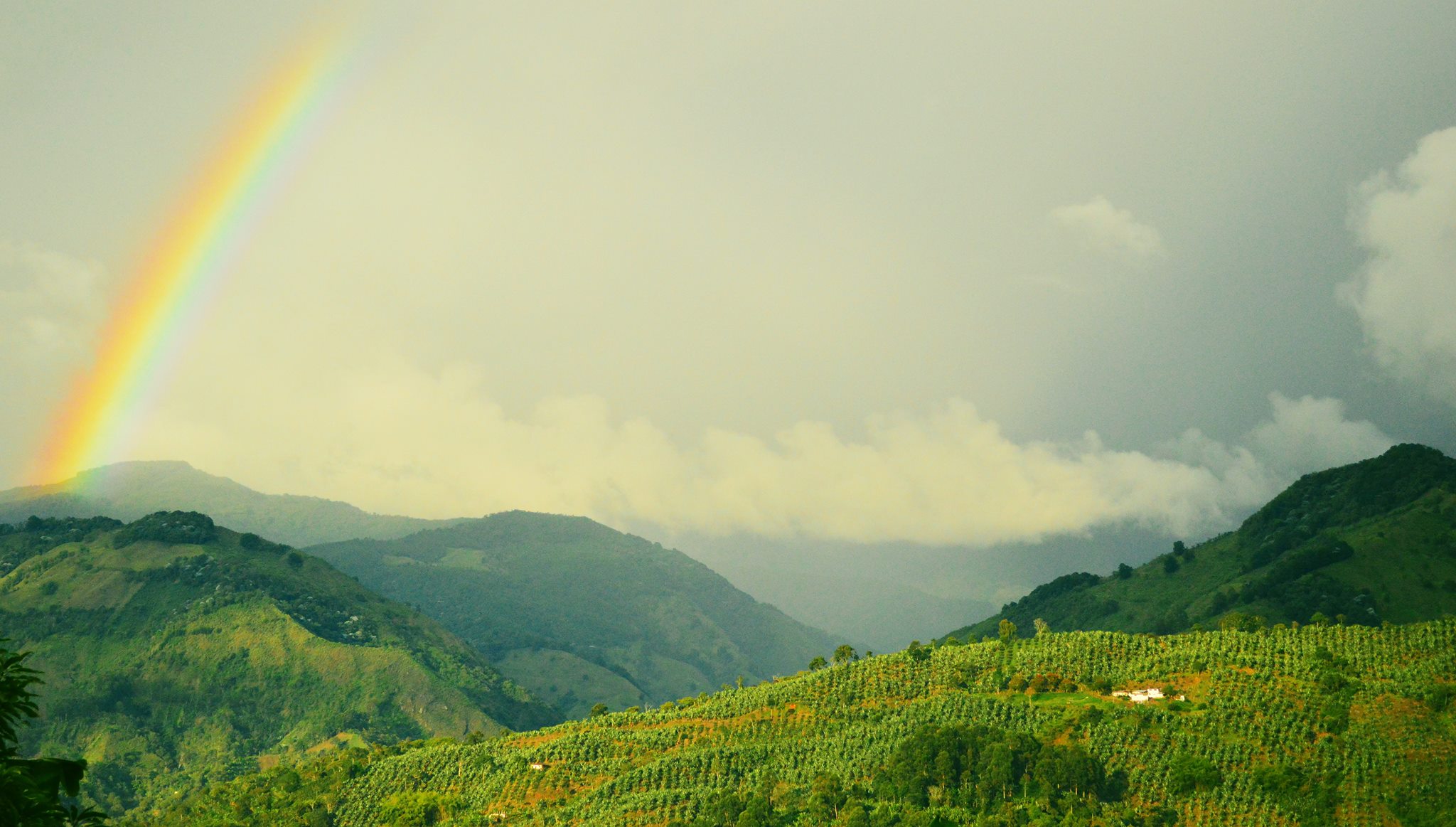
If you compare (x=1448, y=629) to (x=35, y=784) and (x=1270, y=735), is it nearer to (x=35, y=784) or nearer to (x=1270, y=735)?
(x=1270, y=735)

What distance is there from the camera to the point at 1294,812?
5118 inches

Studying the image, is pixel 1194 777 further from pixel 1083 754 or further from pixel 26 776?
pixel 26 776

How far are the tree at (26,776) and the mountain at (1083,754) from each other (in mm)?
112006

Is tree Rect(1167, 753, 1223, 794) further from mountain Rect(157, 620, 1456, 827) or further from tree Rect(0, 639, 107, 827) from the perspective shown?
tree Rect(0, 639, 107, 827)

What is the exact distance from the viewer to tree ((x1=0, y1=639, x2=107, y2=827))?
18.3 metres

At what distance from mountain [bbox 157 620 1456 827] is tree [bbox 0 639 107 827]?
11201cm

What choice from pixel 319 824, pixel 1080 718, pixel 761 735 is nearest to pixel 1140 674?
pixel 1080 718

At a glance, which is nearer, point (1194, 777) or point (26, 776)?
point (26, 776)

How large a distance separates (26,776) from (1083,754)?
15611cm

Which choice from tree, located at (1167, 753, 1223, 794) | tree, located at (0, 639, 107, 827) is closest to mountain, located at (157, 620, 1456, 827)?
tree, located at (1167, 753, 1223, 794)

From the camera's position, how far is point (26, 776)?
18.4 metres

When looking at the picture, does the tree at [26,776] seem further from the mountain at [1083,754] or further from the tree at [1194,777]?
the tree at [1194,777]

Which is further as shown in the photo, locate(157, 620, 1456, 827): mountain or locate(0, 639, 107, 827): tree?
locate(157, 620, 1456, 827): mountain

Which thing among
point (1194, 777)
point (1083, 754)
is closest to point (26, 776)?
point (1083, 754)
